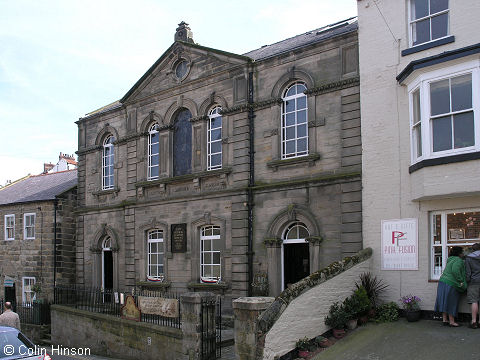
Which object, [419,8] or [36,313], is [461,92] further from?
[36,313]

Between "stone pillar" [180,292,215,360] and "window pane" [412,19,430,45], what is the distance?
8.26 m

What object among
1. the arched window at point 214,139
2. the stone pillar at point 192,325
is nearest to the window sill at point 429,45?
the arched window at point 214,139

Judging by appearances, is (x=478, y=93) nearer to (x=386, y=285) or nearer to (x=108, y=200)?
(x=386, y=285)

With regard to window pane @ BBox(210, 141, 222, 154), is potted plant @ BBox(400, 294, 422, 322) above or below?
below

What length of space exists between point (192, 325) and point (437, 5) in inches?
384

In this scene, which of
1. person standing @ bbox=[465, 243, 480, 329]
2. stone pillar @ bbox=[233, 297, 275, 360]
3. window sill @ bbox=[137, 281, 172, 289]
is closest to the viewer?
stone pillar @ bbox=[233, 297, 275, 360]

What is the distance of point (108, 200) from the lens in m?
22.3

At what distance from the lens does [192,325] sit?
1212 centimetres

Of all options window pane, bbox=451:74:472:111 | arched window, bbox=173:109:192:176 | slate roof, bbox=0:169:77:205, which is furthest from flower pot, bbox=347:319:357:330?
slate roof, bbox=0:169:77:205

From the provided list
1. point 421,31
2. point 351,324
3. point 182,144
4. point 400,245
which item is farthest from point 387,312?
point 182,144

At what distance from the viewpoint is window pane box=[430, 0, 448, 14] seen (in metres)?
12.8

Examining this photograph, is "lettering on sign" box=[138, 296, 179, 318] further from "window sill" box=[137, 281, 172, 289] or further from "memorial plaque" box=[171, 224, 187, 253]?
"window sill" box=[137, 281, 172, 289]

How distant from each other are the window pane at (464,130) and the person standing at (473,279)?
2237 mm

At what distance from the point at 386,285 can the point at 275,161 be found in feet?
16.9
